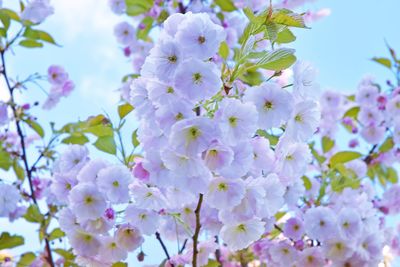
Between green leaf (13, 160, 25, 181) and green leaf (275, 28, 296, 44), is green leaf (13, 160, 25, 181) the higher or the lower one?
the higher one

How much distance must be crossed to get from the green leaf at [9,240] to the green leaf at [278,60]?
3.16 feet

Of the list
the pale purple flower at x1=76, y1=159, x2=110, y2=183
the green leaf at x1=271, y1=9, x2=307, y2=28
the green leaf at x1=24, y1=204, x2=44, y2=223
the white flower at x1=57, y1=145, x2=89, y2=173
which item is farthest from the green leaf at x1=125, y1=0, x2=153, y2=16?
the green leaf at x1=271, y1=9, x2=307, y2=28

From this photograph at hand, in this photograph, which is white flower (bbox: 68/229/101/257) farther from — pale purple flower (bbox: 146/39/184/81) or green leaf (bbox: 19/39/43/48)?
green leaf (bbox: 19/39/43/48)

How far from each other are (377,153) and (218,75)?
1.65 m

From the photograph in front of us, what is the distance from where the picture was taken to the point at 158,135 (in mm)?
943

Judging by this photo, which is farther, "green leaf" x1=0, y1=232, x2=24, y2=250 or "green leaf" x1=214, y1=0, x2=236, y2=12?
"green leaf" x1=214, y1=0, x2=236, y2=12

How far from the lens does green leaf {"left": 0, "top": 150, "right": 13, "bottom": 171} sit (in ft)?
5.97

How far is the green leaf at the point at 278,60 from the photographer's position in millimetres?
966

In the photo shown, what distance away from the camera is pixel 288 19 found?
0.96 meters

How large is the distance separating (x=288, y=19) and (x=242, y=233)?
0.40 m

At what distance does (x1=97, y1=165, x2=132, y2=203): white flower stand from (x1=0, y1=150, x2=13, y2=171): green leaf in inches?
32.4

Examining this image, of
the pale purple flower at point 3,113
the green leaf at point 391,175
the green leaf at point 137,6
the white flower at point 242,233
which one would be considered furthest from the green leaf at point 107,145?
the green leaf at point 391,175

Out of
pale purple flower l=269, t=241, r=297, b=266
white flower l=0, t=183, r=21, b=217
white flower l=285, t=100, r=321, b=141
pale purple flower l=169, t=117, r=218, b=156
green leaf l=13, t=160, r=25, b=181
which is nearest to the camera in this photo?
pale purple flower l=169, t=117, r=218, b=156

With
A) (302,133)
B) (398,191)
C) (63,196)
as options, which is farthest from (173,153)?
(398,191)
